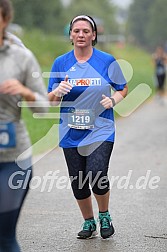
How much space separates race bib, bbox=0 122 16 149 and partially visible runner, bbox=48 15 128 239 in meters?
1.75

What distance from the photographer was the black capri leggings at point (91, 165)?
6004 mm

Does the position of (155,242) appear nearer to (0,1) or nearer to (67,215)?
(67,215)

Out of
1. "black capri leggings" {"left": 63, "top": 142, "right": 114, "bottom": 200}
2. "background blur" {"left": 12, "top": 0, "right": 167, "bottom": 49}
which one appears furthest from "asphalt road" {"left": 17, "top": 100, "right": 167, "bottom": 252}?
"background blur" {"left": 12, "top": 0, "right": 167, "bottom": 49}

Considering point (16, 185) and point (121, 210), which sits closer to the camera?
point (16, 185)

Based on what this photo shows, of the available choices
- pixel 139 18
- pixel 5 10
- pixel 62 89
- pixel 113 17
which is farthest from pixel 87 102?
pixel 113 17

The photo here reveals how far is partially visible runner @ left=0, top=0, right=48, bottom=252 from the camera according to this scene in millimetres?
4152

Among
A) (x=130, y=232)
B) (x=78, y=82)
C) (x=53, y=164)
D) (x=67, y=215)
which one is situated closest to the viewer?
(x=78, y=82)

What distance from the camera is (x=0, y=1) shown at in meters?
4.14

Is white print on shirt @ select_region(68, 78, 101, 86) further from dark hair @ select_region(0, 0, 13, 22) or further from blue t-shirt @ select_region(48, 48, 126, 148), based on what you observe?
dark hair @ select_region(0, 0, 13, 22)

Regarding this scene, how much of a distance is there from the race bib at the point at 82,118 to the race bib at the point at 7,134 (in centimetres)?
186

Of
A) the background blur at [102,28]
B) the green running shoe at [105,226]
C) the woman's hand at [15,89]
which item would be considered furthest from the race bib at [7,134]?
the background blur at [102,28]

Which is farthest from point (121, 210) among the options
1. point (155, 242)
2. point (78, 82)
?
point (78, 82)

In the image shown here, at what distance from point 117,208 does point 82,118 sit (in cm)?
196

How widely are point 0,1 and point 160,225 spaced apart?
341 cm
